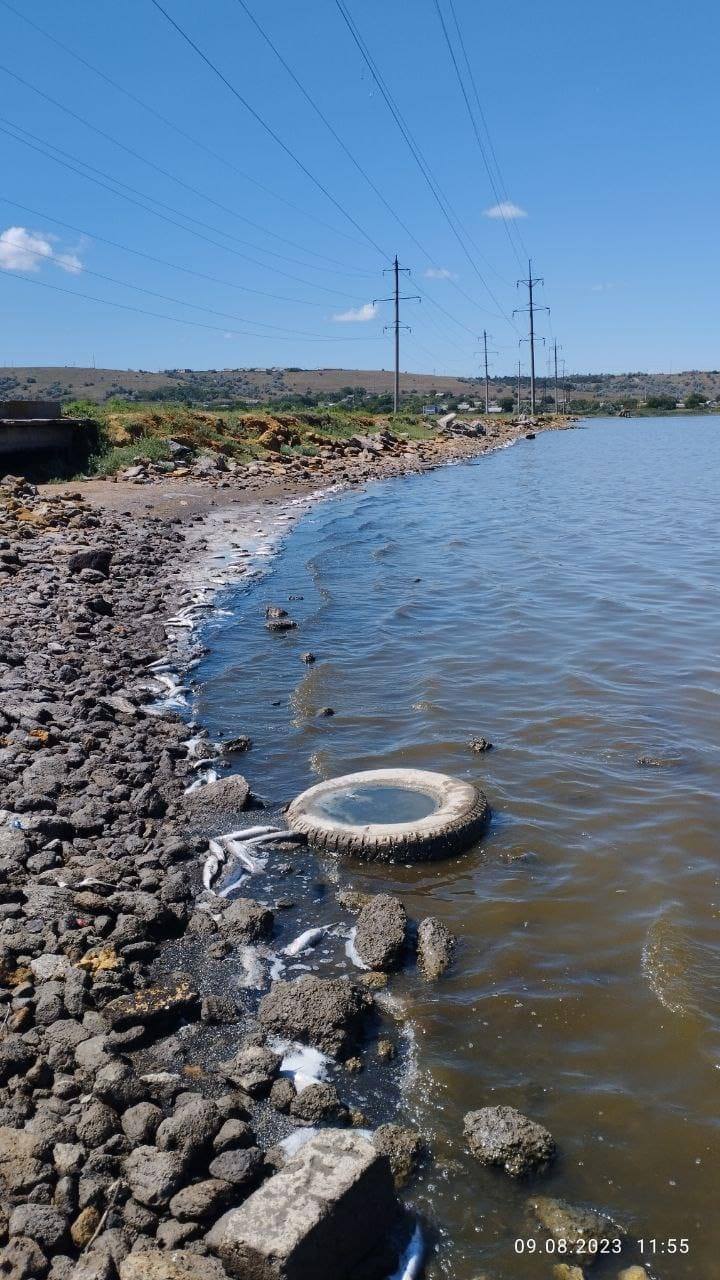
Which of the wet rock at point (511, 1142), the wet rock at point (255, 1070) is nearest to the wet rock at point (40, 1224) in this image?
the wet rock at point (255, 1070)

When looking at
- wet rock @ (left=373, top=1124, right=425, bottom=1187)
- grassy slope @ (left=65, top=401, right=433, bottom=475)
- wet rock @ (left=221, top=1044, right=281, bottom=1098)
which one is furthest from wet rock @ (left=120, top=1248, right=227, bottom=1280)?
grassy slope @ (left=65, top=401, right=433, bottom=475)

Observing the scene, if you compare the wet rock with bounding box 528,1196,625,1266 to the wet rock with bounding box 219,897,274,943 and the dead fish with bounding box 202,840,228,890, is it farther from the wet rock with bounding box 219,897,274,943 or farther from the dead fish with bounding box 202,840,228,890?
the dead fish with bounding box 202,840,228,890

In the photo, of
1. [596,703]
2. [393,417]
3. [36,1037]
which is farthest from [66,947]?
[393,417]

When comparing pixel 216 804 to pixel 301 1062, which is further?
pixel 216 804

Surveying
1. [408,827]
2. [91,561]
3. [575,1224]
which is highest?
[91,561]

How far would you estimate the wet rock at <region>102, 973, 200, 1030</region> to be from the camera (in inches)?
196

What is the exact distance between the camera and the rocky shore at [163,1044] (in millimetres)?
3590

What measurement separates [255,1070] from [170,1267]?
4.27 feet

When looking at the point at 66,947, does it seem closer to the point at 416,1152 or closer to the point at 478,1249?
the point at 416,1152

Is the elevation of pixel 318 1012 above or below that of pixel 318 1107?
above

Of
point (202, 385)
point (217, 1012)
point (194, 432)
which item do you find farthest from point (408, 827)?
point (202, 385)

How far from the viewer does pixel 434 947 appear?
5.92m

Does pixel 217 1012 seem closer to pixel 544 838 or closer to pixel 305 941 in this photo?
pixel 305 941

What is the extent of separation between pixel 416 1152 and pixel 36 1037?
1.95 m
